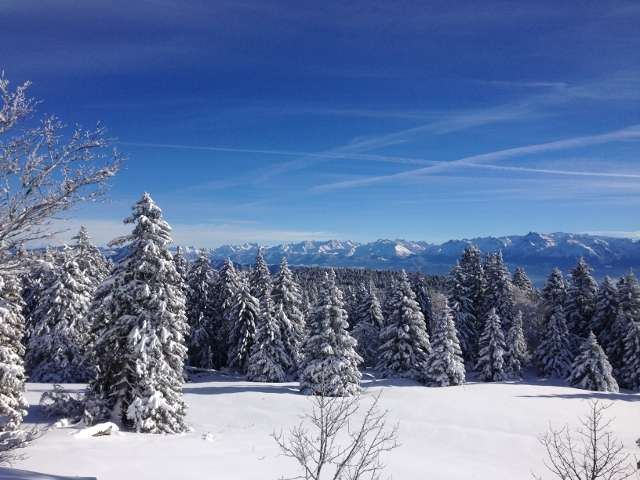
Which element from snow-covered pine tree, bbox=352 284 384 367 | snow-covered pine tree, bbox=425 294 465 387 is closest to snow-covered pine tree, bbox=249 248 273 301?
snow-covered pine tree, bbox=352 284 384 367

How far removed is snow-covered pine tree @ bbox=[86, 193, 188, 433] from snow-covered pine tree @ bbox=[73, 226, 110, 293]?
13.7m

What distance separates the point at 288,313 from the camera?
147 ft

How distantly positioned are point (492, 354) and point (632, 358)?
41.3 ft

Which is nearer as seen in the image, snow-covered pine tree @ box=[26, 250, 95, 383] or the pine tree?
snow-covered pine tree @ box=[26, 250, 95, 383]

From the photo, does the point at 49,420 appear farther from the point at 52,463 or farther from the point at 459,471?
the point at 459,471

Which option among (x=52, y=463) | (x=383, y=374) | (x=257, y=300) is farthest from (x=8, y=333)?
(x=383, y=374)

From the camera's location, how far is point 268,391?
3378cm

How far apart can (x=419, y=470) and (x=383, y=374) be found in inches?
1057

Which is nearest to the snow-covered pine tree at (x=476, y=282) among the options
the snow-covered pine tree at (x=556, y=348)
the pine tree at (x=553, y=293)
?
the pine tree at (x=553, y=293)

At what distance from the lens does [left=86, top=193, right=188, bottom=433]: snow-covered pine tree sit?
20703 millimetres

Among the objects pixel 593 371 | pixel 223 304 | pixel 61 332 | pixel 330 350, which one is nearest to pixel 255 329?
pixel 223 304

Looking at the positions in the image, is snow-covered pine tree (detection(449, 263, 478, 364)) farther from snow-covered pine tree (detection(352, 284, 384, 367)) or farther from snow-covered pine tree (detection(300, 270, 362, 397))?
snow-covered pine tree (detection(300, 270, 362, 397))

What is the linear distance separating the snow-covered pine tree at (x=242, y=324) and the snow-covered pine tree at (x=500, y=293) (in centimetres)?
2817

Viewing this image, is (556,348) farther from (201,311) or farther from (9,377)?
(9,377)
